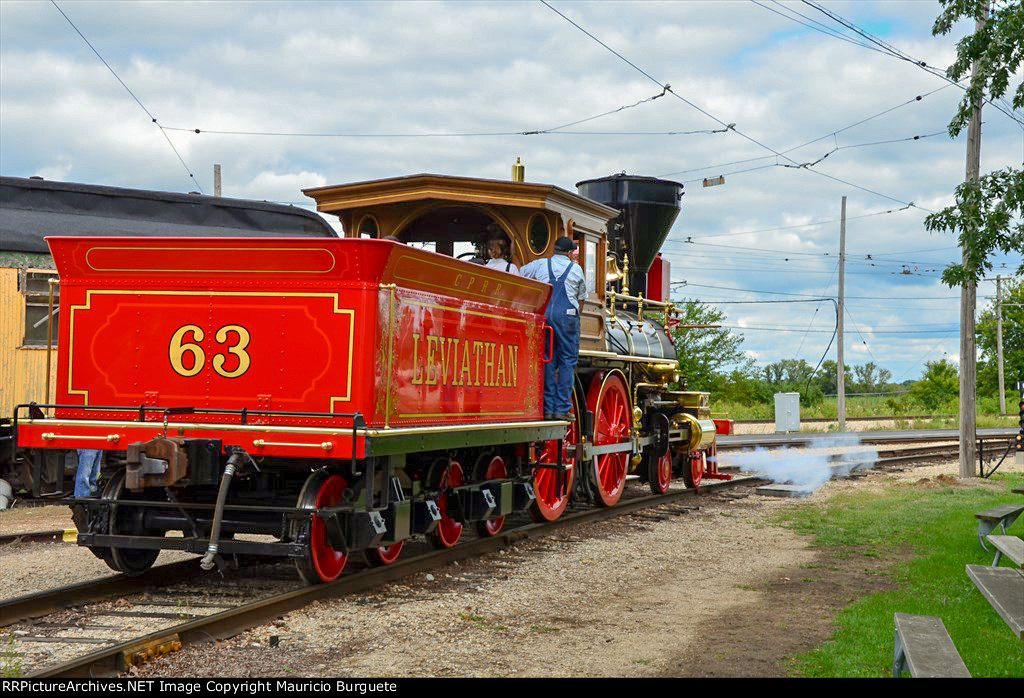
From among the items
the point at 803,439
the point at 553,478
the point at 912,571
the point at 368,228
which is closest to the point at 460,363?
the point at 368,228

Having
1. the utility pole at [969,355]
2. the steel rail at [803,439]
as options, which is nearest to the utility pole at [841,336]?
the steel rail at [803,439]

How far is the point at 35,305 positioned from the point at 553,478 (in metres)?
5.29

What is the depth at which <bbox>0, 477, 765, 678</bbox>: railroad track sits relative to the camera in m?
4.96

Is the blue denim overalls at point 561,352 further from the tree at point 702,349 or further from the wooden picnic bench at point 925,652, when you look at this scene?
the tree at point 702,349

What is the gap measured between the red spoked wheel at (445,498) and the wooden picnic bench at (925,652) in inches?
155

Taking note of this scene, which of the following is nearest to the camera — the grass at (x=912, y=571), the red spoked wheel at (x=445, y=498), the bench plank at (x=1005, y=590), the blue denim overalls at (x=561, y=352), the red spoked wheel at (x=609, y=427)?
the bench plank at (x=1005, y=590)

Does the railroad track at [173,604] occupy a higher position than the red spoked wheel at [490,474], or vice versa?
the red spoked wheel at [490,474]

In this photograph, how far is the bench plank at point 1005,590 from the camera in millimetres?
5115

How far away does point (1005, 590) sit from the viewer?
19.3 feet

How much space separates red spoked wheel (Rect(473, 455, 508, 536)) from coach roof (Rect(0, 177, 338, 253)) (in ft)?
14.9

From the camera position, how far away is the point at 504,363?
8570 mm

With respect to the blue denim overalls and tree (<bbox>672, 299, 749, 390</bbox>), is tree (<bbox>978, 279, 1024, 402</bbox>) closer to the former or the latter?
tree (<bbox>672, 299, 749, 390</bbox>)
